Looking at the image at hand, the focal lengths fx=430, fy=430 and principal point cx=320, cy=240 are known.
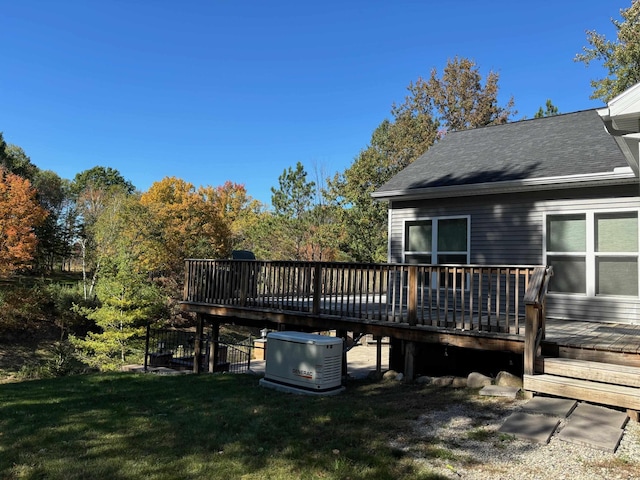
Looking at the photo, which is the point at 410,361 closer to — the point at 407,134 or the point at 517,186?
the point at 517,186

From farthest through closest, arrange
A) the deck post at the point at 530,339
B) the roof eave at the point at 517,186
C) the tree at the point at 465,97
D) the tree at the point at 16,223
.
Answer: the tree at the point at 465,97
the tree at the point at 16,223
the roof eave at the point at 517,186
the deck post at the point at 530,339

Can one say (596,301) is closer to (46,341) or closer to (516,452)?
(516,452)

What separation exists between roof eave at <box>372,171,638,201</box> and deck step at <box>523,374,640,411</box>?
169 inches

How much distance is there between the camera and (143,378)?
8.20 m

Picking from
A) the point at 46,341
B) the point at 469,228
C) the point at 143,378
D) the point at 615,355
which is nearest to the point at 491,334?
the point at 615,355

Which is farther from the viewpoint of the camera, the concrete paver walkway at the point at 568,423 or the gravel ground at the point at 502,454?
the concrete paver walkway at the point at 568,423

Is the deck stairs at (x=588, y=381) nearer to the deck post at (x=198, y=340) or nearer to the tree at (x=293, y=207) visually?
the deck post at (x=198, y=340)

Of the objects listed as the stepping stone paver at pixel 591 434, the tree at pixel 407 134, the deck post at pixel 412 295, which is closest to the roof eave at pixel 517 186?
the deck post at pixel 412 295

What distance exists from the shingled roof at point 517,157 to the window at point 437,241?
2.52ft

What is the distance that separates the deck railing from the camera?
6785 millimetres

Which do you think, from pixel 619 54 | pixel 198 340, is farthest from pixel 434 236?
pixel 619 54

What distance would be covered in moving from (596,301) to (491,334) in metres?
3.25

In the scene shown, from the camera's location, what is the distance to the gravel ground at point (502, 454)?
319 centimetres

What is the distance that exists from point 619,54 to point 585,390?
1768cm
